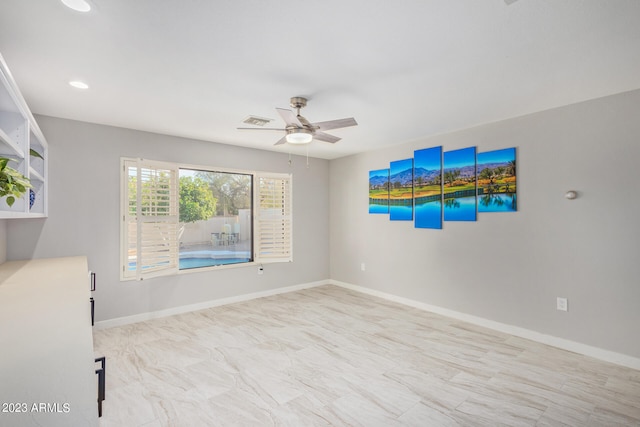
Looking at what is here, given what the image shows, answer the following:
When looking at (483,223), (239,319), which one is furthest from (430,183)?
(239,319)

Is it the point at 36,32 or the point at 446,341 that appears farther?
the point at 446,341

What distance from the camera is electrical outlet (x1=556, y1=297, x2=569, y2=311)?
324cm

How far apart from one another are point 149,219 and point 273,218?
6.23ft

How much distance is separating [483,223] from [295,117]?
8.84ft

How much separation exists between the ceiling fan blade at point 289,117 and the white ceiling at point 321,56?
0.87 feet

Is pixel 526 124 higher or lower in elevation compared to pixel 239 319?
higher

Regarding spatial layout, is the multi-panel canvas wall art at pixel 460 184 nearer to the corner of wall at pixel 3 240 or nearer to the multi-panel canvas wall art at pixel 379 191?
the multi-panel canvas wall art at pixel 379 191

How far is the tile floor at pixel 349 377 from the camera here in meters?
2.17

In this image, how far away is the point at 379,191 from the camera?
5.20m

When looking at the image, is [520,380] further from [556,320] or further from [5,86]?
[5,86]

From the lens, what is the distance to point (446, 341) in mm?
3422

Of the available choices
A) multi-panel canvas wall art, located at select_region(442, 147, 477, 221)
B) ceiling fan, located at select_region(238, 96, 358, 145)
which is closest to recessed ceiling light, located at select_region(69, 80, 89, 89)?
ceiling fan, located at select_region(238, 96, 358, 145)

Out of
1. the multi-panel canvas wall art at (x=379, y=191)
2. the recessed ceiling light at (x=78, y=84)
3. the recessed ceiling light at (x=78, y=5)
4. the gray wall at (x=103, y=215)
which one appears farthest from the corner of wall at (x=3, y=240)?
the multi-panel canvas wall art at (x=379, y=191)

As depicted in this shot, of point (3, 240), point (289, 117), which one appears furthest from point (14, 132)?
point (289, 117)
